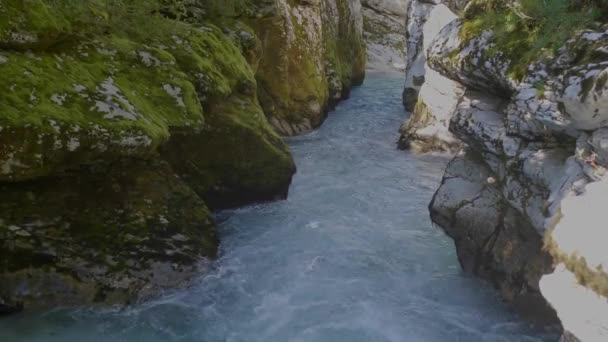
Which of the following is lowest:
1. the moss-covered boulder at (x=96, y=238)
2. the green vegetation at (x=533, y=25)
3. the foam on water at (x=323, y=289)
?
the foam on water at (x=323, y=289)

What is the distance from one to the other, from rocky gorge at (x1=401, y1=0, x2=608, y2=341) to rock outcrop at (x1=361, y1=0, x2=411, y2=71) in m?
25.8

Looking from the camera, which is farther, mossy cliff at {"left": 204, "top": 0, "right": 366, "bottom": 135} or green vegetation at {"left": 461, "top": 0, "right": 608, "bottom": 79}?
mossy cliff at {"left": 204, "top": 0, "right": 366, "bottom": 135}

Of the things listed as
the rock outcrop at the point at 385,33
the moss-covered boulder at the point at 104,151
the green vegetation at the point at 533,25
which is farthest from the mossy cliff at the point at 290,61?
the rock outcrop at the point at 385,33

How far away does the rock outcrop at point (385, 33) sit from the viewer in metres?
36.8

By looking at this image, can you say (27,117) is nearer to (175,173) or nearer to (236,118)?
(175,173)

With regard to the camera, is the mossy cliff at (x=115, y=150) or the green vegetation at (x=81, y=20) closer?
the mossy cliff at (x=115, y=150)

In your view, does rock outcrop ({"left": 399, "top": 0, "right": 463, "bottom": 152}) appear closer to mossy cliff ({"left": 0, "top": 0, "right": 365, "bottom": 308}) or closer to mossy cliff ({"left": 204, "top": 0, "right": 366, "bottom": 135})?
mossy cliff ({"left": 204, "top": 0, "right": 366, "bottom": 135})

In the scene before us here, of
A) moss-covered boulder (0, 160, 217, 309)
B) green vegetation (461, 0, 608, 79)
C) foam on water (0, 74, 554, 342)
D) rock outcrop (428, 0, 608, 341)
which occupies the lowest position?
foam on water (0, 74, 554, 342)

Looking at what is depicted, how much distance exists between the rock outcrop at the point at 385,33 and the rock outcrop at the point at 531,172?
2584 centimetres

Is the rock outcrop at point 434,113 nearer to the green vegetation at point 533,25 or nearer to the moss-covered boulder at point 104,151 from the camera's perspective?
the green vegetation at point 533,25

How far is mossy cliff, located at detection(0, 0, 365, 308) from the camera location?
752 centimetres

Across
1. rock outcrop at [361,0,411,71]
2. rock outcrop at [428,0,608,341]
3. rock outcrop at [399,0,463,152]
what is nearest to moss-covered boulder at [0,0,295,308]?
rock outcrop at [428,0,608,341]

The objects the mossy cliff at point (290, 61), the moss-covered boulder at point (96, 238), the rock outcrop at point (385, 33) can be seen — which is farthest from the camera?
the rock outcrop at point (385, 33)

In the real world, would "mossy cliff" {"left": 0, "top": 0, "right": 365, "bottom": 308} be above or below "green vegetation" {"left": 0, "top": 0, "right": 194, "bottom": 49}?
below
